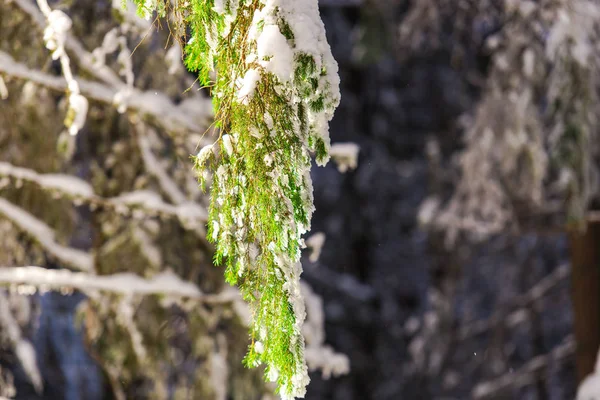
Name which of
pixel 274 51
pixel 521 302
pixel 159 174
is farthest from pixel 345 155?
pixel 521 302

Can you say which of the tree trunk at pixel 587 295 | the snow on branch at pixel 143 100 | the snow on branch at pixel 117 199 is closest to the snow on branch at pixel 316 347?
the snow on branch at pixel 117 199

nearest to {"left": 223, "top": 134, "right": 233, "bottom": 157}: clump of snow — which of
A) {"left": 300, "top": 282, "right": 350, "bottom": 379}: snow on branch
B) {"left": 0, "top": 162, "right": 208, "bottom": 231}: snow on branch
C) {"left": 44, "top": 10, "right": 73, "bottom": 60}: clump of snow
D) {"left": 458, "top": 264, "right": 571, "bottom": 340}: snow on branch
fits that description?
{"left": 44, "top": 10, "right": 73, "bottom": 60}: clump of snow

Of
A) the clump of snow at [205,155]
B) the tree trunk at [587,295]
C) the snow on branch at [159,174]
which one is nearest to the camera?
the clump of snow at [205,155]

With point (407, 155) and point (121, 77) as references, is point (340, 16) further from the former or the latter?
point (121, 77)

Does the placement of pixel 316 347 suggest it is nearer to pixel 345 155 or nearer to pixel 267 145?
pixel 345 155

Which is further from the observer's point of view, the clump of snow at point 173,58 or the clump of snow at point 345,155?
the clump of snow at point 345,155

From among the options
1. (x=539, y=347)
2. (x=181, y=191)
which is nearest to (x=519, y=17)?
(x=181, y=191)

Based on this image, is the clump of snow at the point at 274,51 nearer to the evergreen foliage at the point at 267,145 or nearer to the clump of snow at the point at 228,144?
the evergreen foliage at the point at 267,145

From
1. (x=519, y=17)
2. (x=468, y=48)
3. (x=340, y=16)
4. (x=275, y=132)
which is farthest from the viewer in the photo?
(x=340, y=16)
